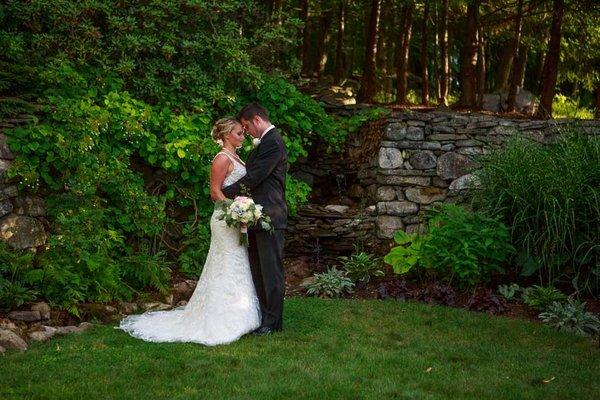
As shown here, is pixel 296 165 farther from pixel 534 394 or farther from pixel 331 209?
pixel 534 394

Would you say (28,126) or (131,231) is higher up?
(28,126)

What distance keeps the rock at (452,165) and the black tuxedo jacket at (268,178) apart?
3988 millimetres

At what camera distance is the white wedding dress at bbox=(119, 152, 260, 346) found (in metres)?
6.31

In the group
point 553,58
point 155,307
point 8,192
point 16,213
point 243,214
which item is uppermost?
point 553,58

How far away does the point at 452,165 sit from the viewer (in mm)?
10062

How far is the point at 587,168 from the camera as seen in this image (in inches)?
320

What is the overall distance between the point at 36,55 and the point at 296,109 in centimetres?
356

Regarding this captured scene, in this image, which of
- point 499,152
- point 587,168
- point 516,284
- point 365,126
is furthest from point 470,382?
point 365,126

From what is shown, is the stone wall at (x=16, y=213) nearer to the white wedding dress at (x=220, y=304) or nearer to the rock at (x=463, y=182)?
the white wedding dress at (x=220, y=304)

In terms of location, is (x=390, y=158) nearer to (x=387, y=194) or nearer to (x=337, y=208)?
(x=387, y=194)

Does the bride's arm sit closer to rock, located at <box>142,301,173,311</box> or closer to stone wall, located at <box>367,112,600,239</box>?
rock, located at <box>142,301,173,311</box>

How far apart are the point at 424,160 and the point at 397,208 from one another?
2.52 ft

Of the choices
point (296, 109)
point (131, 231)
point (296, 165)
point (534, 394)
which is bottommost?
point (534, 394)

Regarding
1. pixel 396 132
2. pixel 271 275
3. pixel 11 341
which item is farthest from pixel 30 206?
pixel 396 132
